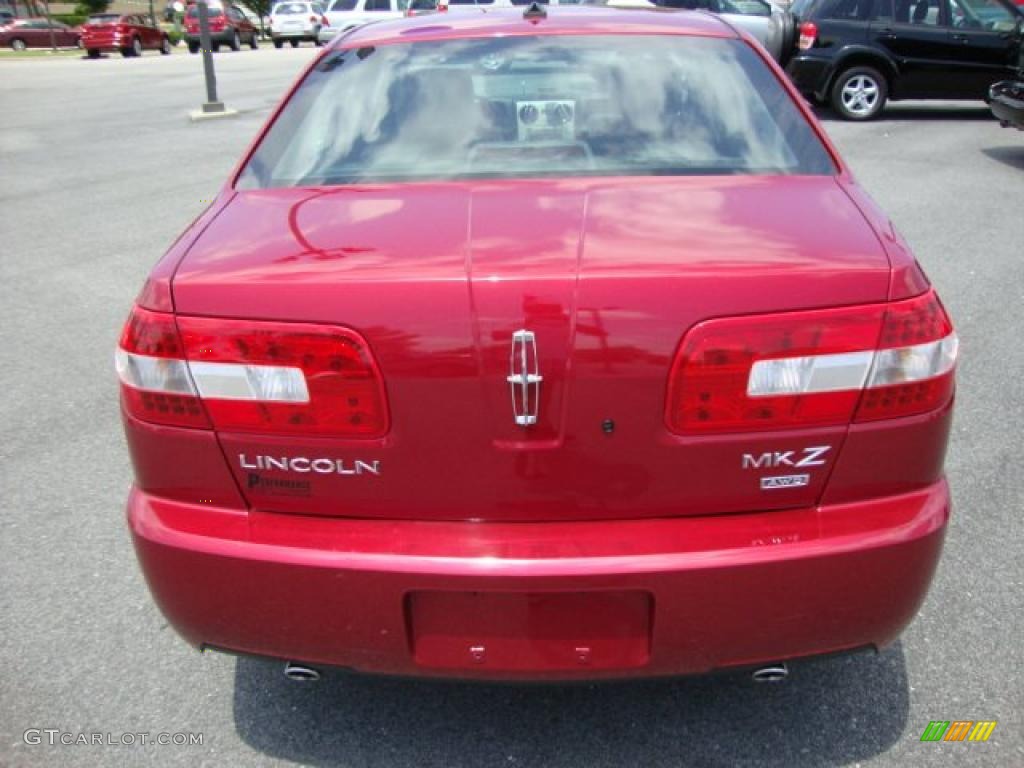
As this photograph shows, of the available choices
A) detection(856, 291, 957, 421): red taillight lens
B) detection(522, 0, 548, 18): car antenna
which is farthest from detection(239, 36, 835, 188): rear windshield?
detection(856, 291, 957, 421): red taillight lens

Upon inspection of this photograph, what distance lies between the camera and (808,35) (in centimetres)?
1237

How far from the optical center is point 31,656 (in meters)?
2.75

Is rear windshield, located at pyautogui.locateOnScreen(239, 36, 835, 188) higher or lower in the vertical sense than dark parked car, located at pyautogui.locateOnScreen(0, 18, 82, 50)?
higher

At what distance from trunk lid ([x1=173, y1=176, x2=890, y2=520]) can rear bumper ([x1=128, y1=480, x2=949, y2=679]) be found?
0.06 metres

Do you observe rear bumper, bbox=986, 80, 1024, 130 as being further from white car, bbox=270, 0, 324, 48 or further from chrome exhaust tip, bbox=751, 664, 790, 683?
white car, bbox=270, 0, 324, 48

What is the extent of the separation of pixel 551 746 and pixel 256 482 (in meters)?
1.02

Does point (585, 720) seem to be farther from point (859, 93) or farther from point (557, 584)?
point (859, 93)

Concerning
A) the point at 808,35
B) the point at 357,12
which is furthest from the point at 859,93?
the point at 357,12

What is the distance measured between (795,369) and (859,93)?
11.9 metres

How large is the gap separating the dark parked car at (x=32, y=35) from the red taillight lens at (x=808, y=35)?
39.8 meters

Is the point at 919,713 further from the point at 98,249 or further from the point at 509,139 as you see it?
the point at 98,249

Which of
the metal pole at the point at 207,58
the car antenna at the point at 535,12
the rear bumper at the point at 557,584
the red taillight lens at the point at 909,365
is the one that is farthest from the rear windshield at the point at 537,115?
the metal pole at the point at 207,58

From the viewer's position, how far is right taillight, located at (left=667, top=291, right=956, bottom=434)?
189 centimetres

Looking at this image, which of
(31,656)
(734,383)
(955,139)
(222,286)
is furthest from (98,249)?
(955,139)
